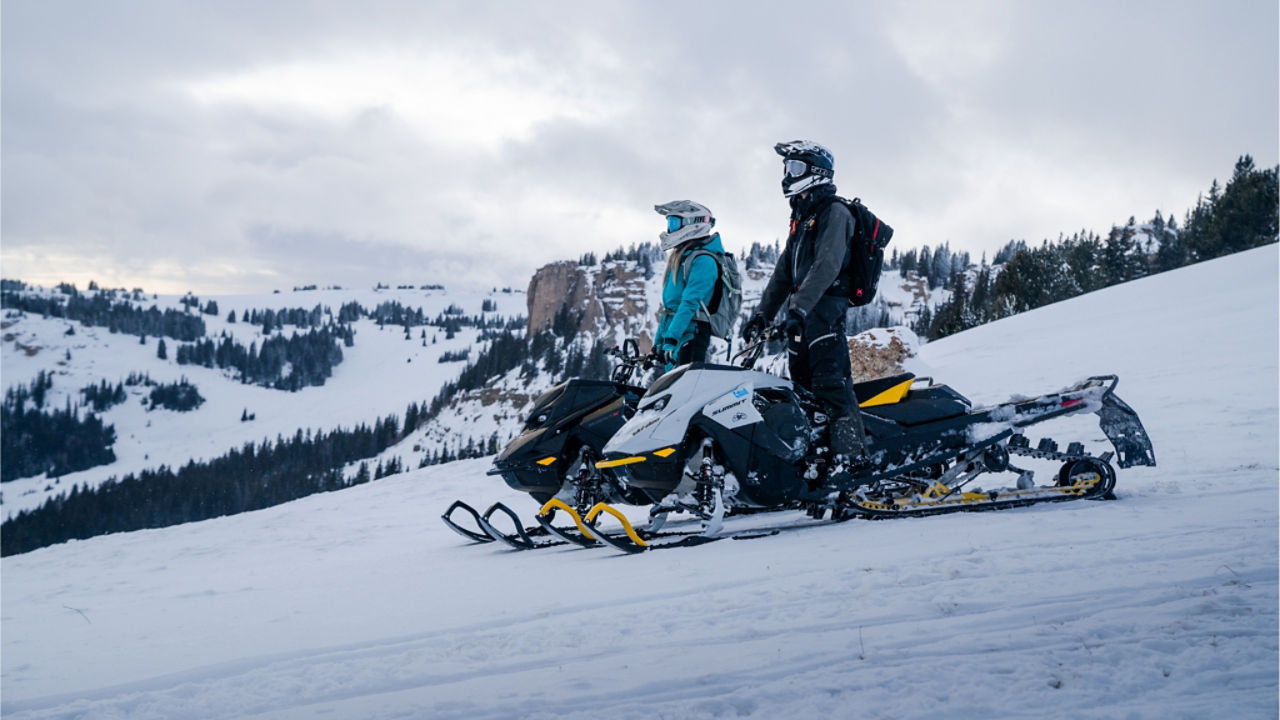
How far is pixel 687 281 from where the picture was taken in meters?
5.71

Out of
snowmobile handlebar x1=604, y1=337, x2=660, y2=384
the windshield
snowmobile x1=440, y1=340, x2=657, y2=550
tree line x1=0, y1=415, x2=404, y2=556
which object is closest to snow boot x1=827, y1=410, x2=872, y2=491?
the windshield

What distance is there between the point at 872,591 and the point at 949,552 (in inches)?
27.0

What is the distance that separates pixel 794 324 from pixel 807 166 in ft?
3.63

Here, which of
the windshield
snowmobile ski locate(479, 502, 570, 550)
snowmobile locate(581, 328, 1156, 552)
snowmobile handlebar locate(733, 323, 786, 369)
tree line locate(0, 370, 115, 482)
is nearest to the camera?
snowmobile locate(581, 328, 1156, 552)

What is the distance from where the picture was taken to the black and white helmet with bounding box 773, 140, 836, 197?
15.8 feet

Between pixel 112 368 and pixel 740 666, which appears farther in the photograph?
pixel 112 368

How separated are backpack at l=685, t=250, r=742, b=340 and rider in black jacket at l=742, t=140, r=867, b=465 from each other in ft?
2.84

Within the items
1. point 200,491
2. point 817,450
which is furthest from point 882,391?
point 200,491

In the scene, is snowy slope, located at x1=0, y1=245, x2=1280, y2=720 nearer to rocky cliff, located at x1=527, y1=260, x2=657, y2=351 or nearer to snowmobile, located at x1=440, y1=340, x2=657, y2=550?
snowmobile, located at x1=440, y1=340, x2=657, y2=550

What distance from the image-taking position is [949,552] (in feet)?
11.1

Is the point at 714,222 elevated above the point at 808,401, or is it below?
above

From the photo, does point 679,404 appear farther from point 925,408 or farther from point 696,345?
point 925,408

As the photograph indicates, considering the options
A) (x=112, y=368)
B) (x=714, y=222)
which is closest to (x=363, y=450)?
(x=112, y=368)

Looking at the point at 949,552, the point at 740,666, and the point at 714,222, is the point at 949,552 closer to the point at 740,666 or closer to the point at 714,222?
the point at 740,666
